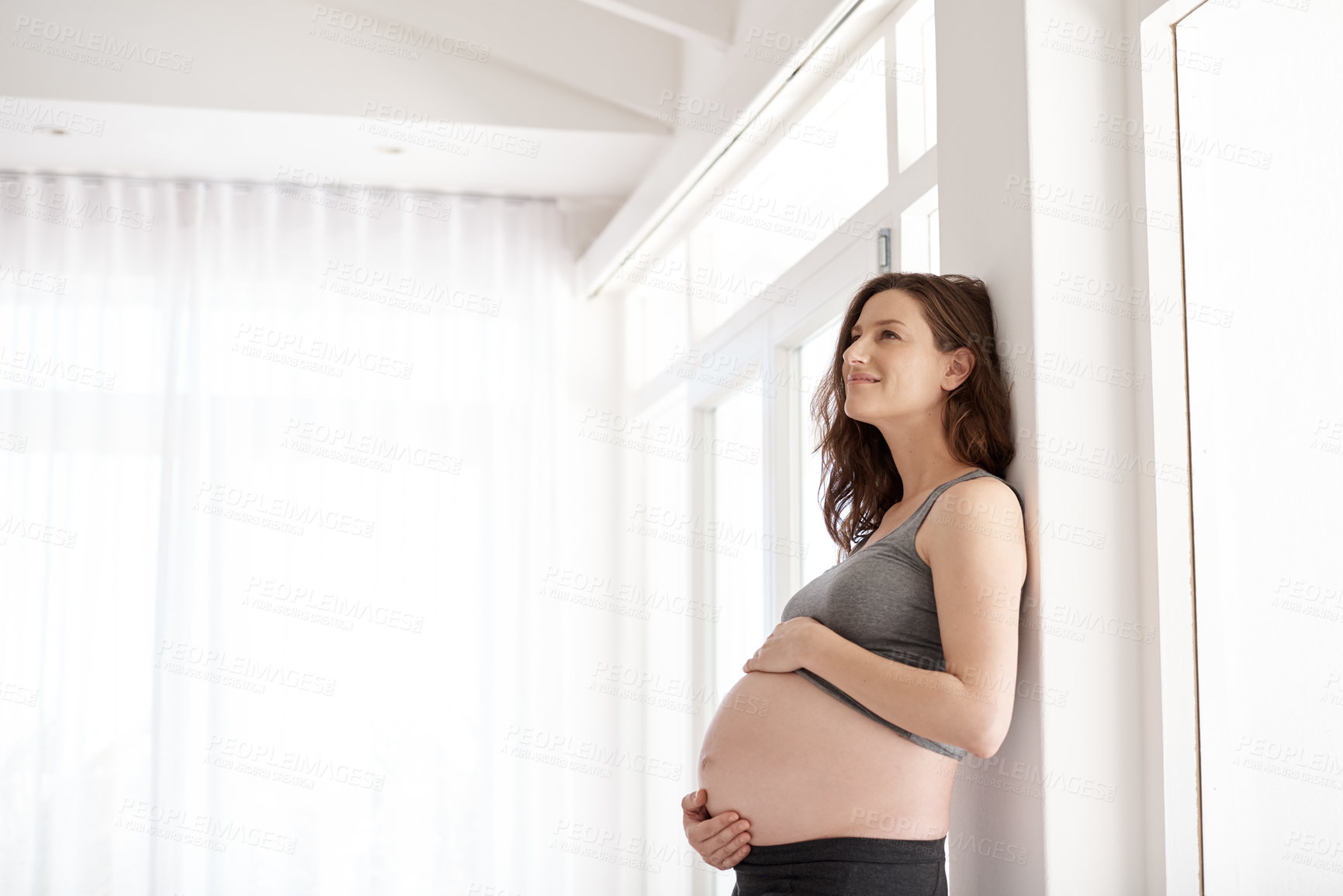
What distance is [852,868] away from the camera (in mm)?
1456

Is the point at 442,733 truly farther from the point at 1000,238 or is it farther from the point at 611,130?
the point at 1000,238

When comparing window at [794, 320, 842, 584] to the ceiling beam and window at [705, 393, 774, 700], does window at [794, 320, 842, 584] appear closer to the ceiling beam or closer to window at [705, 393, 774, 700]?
window at [705, 393, 774, 700]

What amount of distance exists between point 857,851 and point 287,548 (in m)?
2.75

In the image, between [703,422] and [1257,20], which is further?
[703,422]

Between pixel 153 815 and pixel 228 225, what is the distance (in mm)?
1802

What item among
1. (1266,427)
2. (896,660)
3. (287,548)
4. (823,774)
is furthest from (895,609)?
(287,548)

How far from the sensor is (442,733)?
381cm

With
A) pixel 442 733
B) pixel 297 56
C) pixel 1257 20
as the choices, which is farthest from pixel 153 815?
pixel 1257 20

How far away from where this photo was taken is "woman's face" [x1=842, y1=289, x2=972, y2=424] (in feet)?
5.39

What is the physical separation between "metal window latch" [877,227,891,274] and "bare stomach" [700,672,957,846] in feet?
3.23

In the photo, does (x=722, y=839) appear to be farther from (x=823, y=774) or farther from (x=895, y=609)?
(x=895, y=609)

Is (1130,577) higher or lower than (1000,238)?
lower

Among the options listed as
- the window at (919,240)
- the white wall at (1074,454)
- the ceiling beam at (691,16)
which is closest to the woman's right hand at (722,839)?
the white wall at (1074,454)

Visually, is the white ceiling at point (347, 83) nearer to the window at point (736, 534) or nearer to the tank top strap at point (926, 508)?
the window at point (736, 534)
